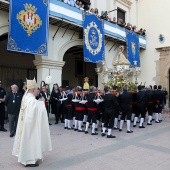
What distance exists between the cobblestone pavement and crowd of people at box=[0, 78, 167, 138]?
544mm

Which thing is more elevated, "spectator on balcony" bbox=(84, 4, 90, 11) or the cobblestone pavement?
"spectator on balcony" bbox=(84, 4, 90, 11)

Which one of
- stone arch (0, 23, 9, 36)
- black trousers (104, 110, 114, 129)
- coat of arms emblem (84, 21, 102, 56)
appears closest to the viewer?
black trousers (104, 110, 114, 129)

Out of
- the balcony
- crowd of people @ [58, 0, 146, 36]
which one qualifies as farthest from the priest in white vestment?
crowd of people @ [58, 0, 146, 36]

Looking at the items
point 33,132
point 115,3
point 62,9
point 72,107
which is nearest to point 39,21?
point 62,9

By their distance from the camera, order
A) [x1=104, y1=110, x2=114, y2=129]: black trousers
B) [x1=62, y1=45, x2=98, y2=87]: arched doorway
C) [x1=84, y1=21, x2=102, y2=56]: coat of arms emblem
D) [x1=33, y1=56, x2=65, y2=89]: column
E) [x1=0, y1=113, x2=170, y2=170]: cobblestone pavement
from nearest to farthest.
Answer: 1. [x1=0, y1=113, x2=170, y2=170]: cobblestone pavement
2. [x1=104, y1=110, x2=114, y2=129]: black trousers
3. [x1=33, y1=56, x2=65, y2=89]: column
4. [x1=84, y1=21, x2=102, y2=56]: coat of arms emblem
5. [x1=62, y1=45, x2=98, y2=87]: arched doorway

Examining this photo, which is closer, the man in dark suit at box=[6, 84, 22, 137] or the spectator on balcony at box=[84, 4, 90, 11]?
the man in dark suit at box=[6, 84, 22, 137]

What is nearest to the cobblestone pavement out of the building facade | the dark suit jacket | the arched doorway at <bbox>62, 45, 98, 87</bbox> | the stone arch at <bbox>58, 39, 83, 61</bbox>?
A: the dark suit jacket

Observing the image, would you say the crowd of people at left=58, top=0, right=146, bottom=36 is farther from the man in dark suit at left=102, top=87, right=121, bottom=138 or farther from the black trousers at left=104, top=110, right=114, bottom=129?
the black trousers at left=104, top=110, right=114, bottom=129

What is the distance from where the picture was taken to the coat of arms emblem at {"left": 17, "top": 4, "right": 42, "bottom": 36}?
1040cm

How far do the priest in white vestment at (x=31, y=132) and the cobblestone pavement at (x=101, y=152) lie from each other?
0.25 meters

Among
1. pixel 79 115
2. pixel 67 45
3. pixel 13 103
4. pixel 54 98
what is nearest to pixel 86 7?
pixel 67 45

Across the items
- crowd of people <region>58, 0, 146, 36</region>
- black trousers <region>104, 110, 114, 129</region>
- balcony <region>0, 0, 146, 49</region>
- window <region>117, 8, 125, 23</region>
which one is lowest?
black trousers <region>104, 110, 114, 129</region>

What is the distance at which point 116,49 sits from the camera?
17.5 m

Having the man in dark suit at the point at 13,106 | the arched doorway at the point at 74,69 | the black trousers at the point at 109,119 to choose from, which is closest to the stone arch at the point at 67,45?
the arched doorway at the point at 74,69
